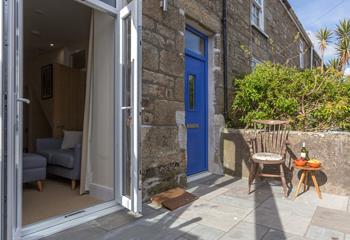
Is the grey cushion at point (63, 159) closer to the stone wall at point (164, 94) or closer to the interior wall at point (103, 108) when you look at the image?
the interior wall at point (103, 108)

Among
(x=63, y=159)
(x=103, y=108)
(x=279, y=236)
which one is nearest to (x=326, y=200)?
(x=279, y=236)

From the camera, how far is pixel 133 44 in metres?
2.92

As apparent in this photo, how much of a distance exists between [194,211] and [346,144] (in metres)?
2.29

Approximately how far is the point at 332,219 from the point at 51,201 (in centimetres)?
310

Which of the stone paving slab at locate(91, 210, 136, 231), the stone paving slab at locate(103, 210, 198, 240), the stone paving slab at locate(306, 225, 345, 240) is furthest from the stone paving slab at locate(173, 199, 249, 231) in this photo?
the stone paving slab at locate(306, 225, 345, 240)

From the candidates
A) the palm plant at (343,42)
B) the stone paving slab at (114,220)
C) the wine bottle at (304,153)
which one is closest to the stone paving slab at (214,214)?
the stone paving slab at (114,220)

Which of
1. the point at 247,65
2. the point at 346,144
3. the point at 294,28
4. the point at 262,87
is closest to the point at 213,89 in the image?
the point at 262,87

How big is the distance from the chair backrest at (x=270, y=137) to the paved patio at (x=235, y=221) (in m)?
0.83

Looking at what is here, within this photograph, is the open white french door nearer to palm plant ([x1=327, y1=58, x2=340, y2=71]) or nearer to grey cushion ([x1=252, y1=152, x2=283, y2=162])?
grey cushion ([x1=252, y1=152, x2=283, y2=162])

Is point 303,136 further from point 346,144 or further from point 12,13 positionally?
point 12,13

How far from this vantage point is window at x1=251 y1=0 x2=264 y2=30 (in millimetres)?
6996

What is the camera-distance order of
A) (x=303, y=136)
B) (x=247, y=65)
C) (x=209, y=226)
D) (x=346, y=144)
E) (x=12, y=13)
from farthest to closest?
1. (x=247, y=65)
2. (x=303, y=136)
3. (x=346, y=144)
4. (x=209, y=226)
5. (x=12, y=13)

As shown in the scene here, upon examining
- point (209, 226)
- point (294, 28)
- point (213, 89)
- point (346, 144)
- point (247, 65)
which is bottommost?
point (209, 226)

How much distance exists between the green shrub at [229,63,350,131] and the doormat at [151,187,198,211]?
1994 mm
